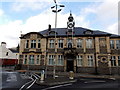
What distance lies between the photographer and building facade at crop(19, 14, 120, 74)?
78.6 ft

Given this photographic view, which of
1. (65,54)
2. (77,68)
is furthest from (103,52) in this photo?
(65,54)

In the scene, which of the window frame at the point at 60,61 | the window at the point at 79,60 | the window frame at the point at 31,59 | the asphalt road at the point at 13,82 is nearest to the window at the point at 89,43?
the window at the point at 79,60

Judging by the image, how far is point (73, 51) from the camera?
2473 cm

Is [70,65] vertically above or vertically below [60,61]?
below

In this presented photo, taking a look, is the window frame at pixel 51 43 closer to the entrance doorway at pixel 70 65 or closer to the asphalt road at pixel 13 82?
the entrance doorway at pixel 70 65

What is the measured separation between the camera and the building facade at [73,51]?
2397 centimetres

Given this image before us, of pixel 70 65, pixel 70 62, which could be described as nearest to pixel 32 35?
pixel 70 62

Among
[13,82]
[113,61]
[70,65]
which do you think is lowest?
[13,82]

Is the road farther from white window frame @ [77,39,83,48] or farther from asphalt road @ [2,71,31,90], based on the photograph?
white window frame @ [77,39,83,48]

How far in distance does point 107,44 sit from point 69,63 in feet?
29.8

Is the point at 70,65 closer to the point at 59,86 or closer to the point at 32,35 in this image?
the point at 32,35

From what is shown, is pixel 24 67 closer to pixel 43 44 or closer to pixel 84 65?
pixel 43 44

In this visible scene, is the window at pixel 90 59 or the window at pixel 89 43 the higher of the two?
the window at pixel 89 43

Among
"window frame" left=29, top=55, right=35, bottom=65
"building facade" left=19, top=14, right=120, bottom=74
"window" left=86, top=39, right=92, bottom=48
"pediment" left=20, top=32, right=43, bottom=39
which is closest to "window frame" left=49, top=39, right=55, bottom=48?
"building facade" left=19, top=14, right=120, bottom=74
